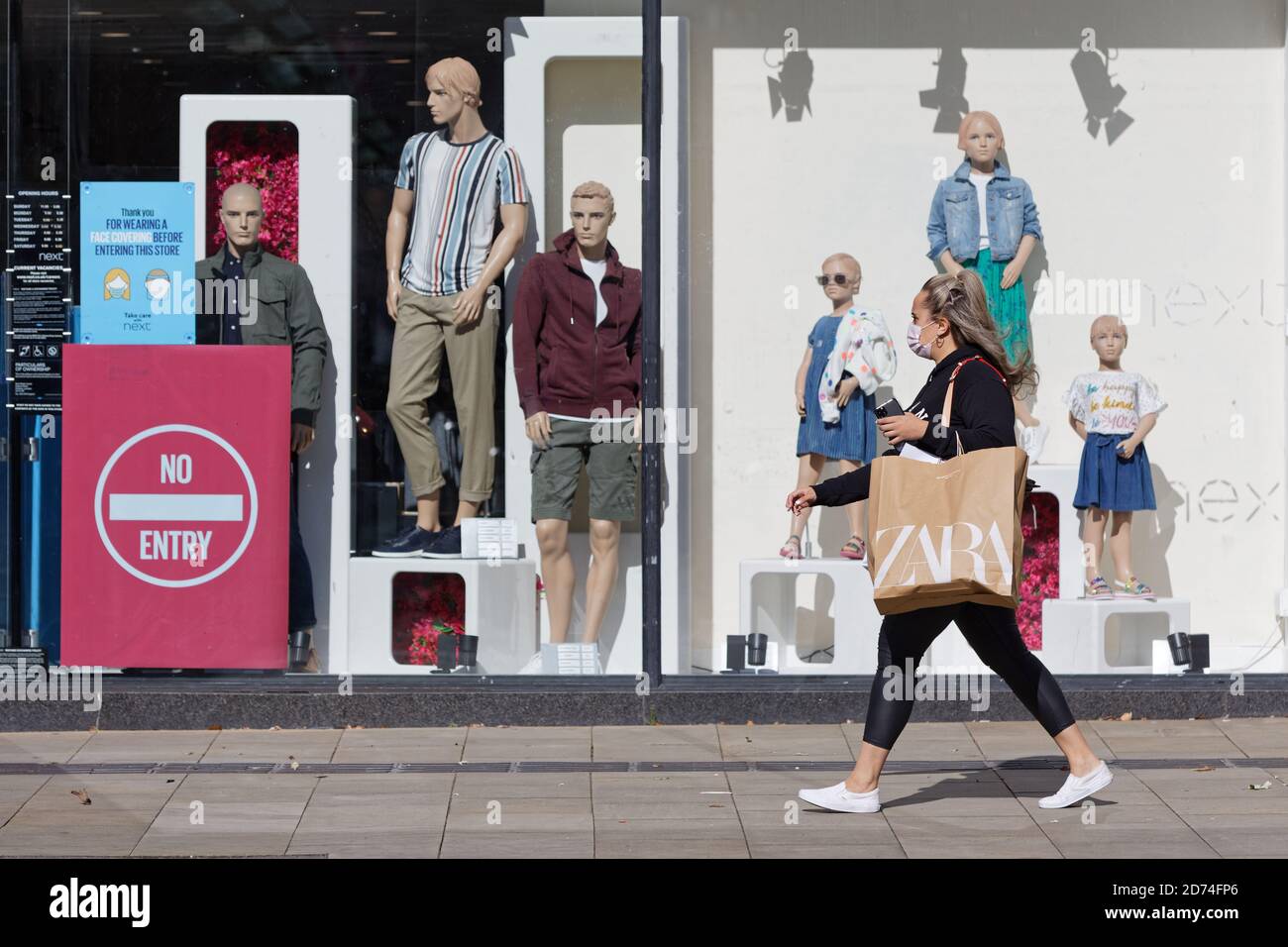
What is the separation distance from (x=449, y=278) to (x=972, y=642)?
3.19m

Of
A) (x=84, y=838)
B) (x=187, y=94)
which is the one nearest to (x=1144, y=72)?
(x=187, y=94)

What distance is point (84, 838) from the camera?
6508 mm

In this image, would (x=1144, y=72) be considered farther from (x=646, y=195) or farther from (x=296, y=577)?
(x=296, y=577)

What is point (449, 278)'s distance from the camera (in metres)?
8.84

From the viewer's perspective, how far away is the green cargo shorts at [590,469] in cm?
884

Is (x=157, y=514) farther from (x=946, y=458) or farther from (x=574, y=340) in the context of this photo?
(x=946, y=458)

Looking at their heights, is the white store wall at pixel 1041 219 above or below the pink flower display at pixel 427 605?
above

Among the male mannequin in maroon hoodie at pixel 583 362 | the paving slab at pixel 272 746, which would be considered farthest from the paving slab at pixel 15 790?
the male mannequin in maroon hoodie at pixel 583 362

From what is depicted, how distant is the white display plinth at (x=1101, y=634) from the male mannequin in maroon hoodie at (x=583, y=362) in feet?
6.28

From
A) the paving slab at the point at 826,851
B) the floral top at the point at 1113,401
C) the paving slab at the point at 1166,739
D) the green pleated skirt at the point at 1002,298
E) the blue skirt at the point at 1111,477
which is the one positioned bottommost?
the paving slab at the point at 826,851

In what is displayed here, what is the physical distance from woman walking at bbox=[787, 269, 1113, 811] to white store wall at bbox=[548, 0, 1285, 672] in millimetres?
2474

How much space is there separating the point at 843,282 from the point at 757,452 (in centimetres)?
85

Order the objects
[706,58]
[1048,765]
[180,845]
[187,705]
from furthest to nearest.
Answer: [706,58] → [187,705] → [1048,765] → [180,845]

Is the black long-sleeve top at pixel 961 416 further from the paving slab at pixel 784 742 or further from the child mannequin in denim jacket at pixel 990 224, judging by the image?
the child mannequin in denim jacket at pixel 990 224
